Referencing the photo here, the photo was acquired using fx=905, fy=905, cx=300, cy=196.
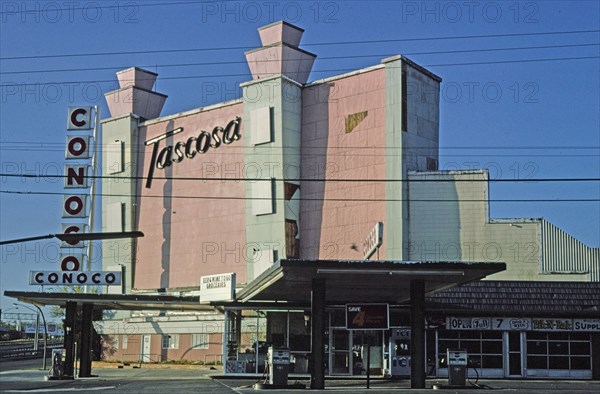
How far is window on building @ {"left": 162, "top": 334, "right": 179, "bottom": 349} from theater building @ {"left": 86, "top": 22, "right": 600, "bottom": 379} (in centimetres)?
10

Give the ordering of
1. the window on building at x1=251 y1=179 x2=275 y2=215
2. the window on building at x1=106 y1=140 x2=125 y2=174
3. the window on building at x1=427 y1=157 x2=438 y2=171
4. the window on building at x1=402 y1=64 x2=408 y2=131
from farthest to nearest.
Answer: the window on building at x1=106 y1=140 x2=125 y2=174
the window on building at x1=251 y1=179 x2=275 y2=215
the window on building at x1=427 y1=157 x2=438 y2=171
the window on building at x1=402 y1=64 x2=408 y2=131

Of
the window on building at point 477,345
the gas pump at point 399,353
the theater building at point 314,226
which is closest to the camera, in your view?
the gas pump at point 399,353

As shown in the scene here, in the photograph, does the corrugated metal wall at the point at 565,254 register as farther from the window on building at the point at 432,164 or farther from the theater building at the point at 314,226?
the window on building at the point at 432,164

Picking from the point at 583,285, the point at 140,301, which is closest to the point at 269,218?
the point at 140,301

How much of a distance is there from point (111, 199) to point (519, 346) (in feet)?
130

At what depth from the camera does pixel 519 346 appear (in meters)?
42.6

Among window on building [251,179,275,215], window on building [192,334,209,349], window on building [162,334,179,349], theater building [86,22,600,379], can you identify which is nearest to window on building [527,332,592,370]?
theater building [86,22,600,379]

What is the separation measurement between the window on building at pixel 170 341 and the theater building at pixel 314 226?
101 mm

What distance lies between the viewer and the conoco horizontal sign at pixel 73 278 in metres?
49.3

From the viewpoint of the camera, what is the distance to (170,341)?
211 ft

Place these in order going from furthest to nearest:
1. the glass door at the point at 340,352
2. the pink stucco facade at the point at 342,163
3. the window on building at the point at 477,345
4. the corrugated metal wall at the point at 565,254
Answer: the pink stucco facade at the point at 342,163, the corrugated metal wall at the point at 565,254, the window on building at the point at 477,345, the glass door at the point at 340,352

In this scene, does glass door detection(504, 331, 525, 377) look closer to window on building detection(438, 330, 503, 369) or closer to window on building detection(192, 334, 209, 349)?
window on building detection(438, 330, 503, 369)

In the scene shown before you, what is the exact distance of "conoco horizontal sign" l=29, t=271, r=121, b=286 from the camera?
49.3 meters

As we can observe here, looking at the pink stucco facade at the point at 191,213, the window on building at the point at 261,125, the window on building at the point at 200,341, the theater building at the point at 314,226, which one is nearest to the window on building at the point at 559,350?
Result: the theater building at the point at 314,226
